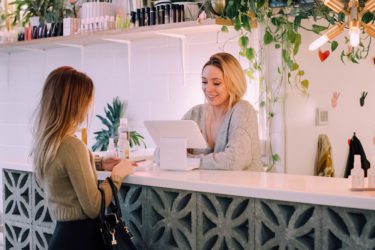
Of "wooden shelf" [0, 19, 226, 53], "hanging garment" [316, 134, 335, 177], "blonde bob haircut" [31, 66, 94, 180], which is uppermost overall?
"wooden shelf" [0, 19, 226, 53]

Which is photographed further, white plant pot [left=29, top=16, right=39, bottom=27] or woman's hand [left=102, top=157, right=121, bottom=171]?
white plant pot [left=29, top=16, right=39, bottom=27]

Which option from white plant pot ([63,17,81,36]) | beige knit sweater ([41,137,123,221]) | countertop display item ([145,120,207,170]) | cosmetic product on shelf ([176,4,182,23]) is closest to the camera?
beige knit sweater ([41,137,123,221])

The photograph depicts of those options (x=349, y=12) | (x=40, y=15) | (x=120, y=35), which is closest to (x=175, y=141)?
(x=349, y=12)

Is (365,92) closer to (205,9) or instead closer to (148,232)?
(205,9)

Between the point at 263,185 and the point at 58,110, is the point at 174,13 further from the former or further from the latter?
the point at 263,185

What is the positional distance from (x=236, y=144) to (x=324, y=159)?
5.63ft

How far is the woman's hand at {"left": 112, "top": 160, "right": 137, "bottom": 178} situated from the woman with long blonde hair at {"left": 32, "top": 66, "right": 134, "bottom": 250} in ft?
0.74

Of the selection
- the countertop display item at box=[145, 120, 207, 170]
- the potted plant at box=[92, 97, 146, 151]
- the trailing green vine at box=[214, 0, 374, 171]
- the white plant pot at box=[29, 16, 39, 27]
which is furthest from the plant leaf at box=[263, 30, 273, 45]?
the white plant pot at box=[29, 16, 39, 27]

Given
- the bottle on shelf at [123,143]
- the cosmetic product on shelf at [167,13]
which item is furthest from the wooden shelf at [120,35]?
the bottle on shelf at [123,143]

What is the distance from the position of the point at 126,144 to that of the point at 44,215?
0.58 metres

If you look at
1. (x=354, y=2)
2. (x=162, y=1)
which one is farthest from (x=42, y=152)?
(x=162, y=1)

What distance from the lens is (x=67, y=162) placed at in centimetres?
240

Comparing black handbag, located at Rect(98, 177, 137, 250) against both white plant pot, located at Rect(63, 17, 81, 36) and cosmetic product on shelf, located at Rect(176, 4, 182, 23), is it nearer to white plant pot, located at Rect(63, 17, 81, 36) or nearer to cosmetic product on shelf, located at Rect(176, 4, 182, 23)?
cosmetic product on shelf, located at Rect(176, 4, 182, 23)

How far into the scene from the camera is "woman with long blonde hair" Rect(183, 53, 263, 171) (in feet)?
9.74
